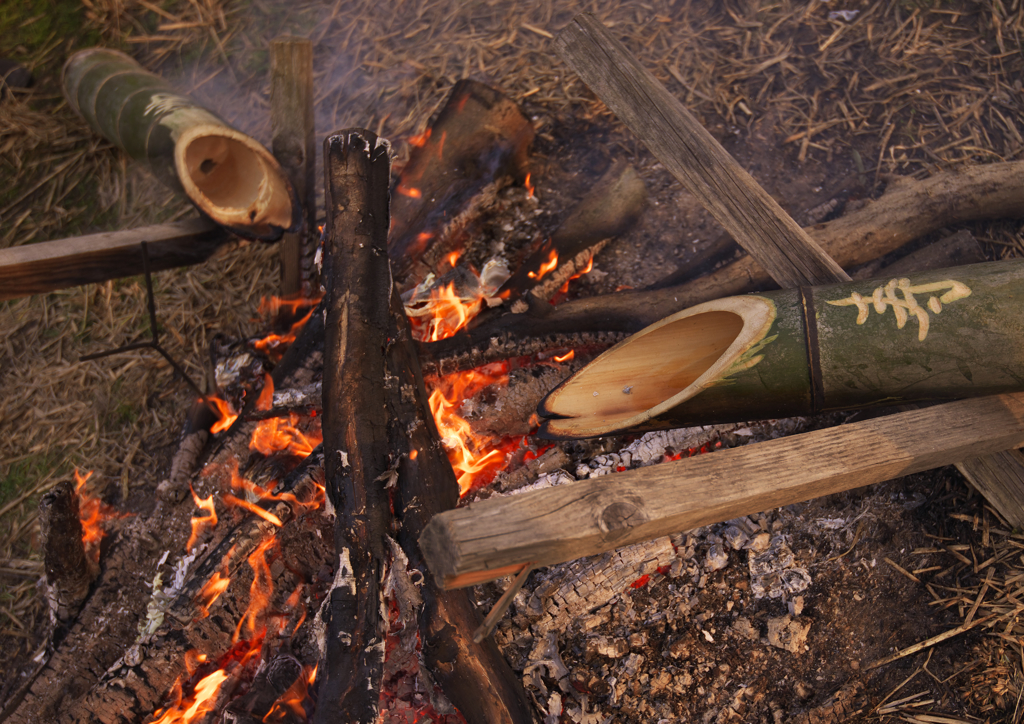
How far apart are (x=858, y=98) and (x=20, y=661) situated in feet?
17.3

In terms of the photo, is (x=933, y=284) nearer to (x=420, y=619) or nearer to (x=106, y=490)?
(x=420, y=619)

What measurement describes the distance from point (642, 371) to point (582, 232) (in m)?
1.09

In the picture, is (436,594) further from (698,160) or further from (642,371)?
(698,160)

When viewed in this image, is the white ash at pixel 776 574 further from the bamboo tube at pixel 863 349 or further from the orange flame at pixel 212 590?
the orange flame at pixel 212 590

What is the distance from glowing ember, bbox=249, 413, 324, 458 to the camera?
2873 mm

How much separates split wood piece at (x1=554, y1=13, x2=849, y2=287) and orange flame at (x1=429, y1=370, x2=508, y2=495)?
118 cm

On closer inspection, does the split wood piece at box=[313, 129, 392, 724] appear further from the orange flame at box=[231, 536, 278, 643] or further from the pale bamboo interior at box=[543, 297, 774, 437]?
the pale bamboo interior at box=[543, 297, 774, 437]

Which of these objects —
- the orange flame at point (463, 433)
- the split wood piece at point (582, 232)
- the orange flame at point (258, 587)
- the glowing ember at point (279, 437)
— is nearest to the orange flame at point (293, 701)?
the orange flame at point (258, 587)

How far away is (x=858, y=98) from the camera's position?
12.0ft

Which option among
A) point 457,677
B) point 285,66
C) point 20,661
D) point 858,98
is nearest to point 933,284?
point 457,677

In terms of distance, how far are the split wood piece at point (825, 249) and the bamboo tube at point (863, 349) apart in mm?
685

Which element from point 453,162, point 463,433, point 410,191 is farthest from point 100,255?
point 463,433

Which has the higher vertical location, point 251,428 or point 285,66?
point 285,66

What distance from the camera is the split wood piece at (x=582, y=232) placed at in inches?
120
